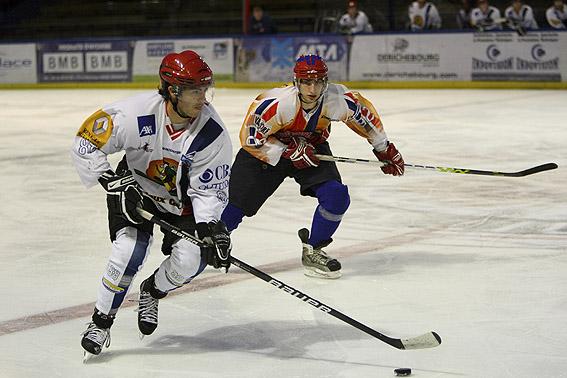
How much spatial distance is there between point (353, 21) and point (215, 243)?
38.6 ft

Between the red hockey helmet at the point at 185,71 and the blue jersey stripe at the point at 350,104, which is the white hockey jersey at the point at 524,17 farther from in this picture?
the red hockey helmet at the point at 185,71

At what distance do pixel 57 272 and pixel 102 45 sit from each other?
12.3m

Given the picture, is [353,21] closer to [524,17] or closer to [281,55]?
[281,55]

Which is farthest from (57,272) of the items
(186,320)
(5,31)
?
(5,31)

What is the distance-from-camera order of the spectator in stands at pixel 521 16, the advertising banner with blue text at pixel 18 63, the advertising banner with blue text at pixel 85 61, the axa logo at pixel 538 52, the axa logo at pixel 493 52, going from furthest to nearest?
the advertising banner with blue text at pixel 18 63 → the advertising banner with blue text at pixel 85 61 → the axa logo at pixel 493 52 → the spectator in stands at pixel 521 16 → the axa logo at pixel 538 52

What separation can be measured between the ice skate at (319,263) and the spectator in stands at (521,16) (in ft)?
32.2

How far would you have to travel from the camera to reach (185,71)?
3146 millimetres

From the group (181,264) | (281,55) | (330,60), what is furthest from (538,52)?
(181,264)

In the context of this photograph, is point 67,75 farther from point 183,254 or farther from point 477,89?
point 183,254

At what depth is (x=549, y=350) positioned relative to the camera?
10.8 feet

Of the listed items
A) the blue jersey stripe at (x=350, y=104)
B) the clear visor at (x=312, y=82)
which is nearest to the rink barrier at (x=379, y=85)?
the blue jersey stripe at (x=350, y=104)

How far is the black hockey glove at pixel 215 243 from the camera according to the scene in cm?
319

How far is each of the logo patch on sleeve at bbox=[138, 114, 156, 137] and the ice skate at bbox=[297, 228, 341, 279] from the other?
1417 millimetres

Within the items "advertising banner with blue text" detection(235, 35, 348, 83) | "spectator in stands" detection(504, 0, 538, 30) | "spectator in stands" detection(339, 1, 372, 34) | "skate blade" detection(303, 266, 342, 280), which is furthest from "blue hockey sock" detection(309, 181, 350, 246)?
"spectator in stands" detection(339, 1, 372, 34)
